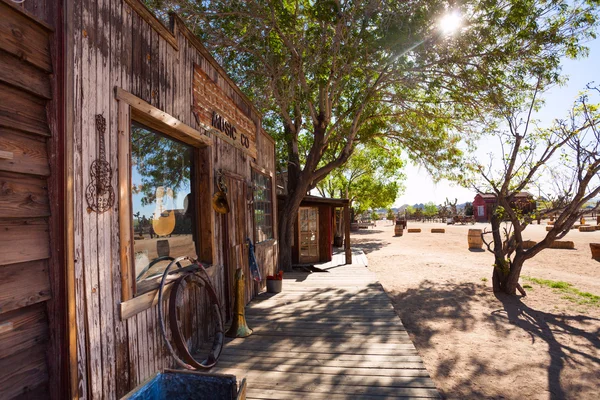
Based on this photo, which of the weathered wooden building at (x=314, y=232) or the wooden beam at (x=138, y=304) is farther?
the weathered wooden building at (x=314, y=232)

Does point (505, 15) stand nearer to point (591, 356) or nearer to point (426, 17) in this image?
point (426, 17)

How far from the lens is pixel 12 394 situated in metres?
1.65

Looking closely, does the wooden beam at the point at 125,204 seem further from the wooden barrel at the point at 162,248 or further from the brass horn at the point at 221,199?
the brass horn at the point at 221,199

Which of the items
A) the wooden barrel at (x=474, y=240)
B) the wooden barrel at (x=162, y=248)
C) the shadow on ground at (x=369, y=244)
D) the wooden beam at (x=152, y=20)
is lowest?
the shadow on ground at (x=369, y=244)

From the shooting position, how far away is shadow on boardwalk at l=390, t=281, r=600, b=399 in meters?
3.76

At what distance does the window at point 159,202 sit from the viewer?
9.36 feet

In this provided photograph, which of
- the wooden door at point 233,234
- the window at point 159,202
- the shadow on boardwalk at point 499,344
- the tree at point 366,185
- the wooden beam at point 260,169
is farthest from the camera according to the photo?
the tree at point 366,185

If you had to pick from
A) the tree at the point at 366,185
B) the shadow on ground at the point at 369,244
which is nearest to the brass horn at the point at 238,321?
the shadow on ground at the point at 369,244

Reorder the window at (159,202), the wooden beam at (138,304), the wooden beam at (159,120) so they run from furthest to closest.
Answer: the window at (159,202), the wooden beam at (159,120), the wooden beam at (138,304)

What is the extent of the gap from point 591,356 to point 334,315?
3.54 metres

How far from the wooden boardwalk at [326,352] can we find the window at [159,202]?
1.26 metres

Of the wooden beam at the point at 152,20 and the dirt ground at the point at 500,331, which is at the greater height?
the wooden beam at the point at 152,20

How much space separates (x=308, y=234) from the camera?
39.4 ft

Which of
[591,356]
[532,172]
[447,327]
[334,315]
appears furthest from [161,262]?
[532,172]
